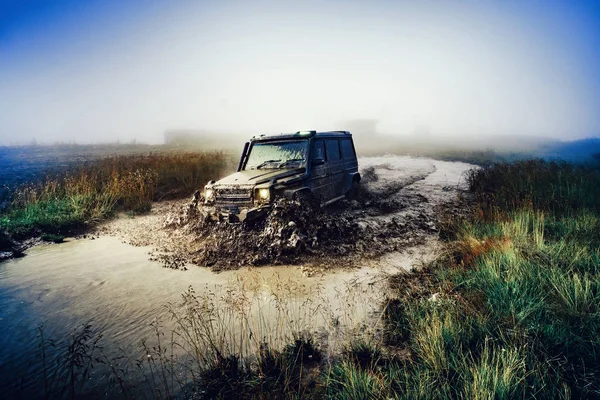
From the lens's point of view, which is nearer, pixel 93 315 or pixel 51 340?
pixel 51 340

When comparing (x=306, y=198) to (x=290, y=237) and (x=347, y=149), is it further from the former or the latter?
(x=347, y=149)

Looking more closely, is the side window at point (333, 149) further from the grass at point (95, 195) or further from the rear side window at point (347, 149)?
the grass at point (95, 195)

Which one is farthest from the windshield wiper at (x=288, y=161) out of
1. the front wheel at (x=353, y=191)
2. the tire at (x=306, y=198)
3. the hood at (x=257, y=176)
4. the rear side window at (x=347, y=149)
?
the front wheel at (x=353, y=191)

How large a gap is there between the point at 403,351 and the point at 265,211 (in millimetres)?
3569

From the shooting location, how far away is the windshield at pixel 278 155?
670 centimetres

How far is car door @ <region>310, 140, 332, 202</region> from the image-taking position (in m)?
6.66

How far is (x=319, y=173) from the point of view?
691 centimetres

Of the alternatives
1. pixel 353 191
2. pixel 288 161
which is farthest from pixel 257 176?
pixel 353 191

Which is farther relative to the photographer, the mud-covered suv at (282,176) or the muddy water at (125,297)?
the mud-covered suv at (282,176)

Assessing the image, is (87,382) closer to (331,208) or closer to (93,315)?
(93,315)

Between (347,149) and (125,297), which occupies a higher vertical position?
(347,149)

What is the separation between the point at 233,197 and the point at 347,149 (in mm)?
4280

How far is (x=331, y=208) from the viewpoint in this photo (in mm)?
8195

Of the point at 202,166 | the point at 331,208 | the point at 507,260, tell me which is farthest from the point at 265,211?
the point at 202,166
